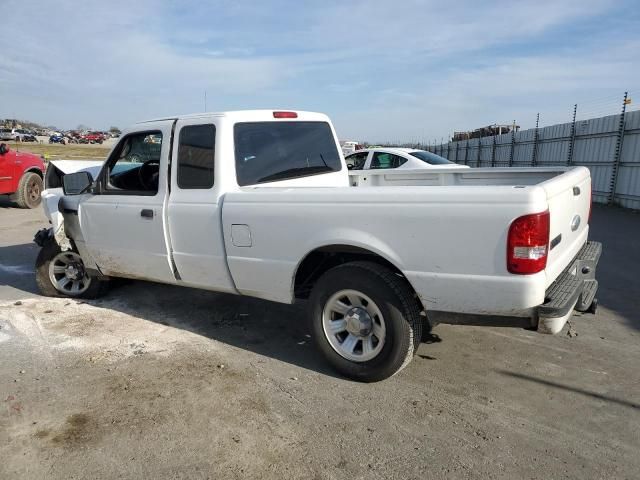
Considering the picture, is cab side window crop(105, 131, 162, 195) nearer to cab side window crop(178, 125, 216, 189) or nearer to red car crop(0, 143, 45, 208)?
cab side window crop(178, 125, 216, 189)

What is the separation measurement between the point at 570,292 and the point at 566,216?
514 millimetres

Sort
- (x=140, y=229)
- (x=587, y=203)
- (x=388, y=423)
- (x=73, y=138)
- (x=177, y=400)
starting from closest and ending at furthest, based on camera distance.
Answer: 1. (x=388, y=423)
2. (x=177, y=400)
3. (x=587, y=203)
4. (x=140, y=229)
5. (x=73, y=138)

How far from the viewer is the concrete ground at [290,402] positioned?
269cm

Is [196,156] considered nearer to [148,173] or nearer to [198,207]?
[198,207]

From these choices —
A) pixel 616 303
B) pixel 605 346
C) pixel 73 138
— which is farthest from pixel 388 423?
pixel 73 138

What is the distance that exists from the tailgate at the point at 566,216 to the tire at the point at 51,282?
4.53 metres

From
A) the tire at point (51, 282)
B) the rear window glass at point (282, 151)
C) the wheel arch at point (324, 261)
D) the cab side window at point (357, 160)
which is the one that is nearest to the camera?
the wheel arch at point (324, 261)

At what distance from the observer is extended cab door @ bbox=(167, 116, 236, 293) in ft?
12.9

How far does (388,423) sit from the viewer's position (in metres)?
3.04

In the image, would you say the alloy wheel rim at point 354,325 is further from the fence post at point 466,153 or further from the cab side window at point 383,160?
the fence post at point 466,153

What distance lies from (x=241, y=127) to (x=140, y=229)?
51.8 inches

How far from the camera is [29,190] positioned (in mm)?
13219

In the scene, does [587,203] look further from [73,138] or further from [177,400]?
[73,138]

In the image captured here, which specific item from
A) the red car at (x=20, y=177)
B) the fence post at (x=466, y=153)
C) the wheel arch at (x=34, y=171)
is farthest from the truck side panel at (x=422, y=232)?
the fence post at (x=466, y=153)
